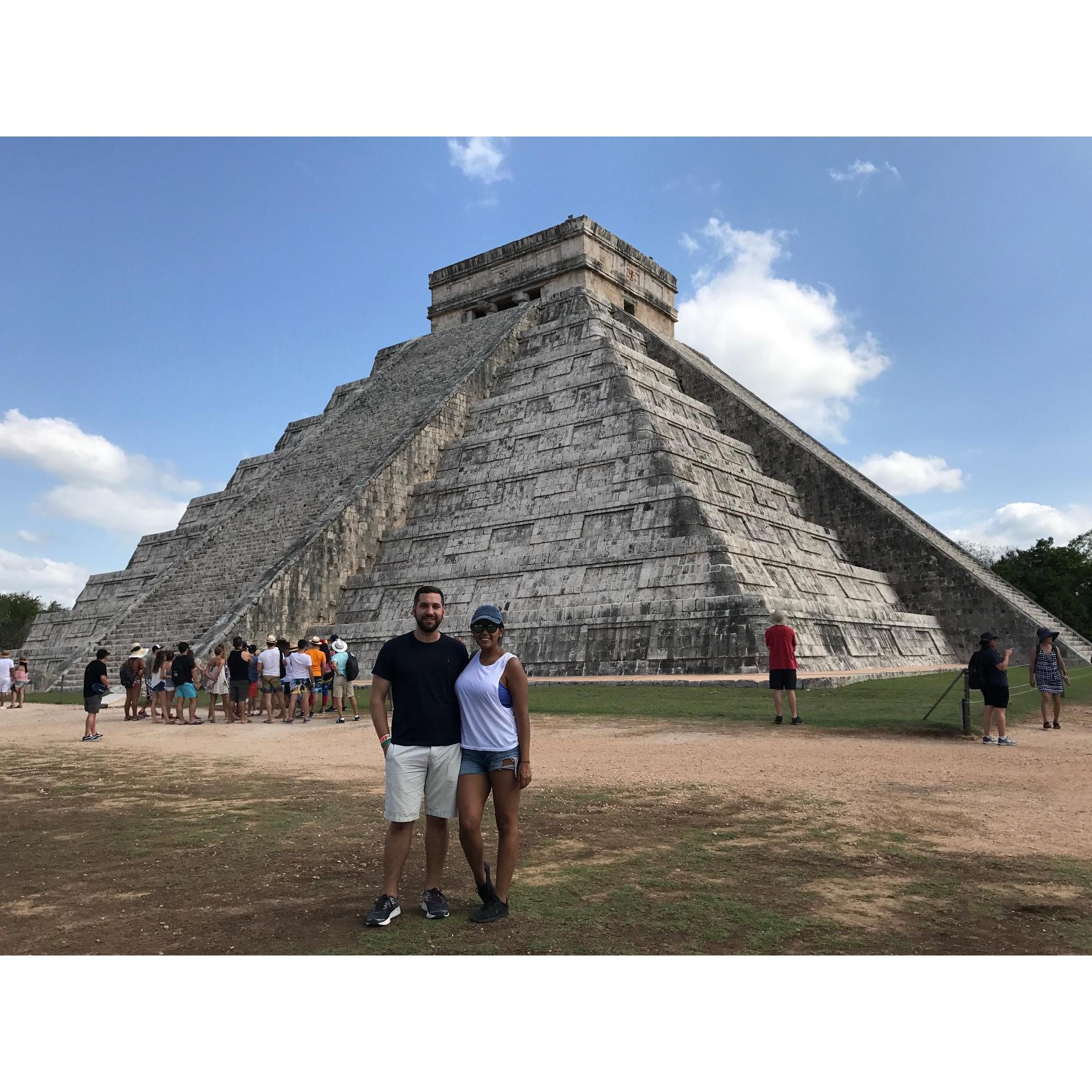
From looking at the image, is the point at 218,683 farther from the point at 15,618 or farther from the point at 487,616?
the point at 15,618

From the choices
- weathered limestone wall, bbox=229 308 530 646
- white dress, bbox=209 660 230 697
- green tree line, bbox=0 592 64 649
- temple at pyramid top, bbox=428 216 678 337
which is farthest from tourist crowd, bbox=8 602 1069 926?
green tree line, bbox=0 592 64 649

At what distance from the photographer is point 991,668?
8.80 meters

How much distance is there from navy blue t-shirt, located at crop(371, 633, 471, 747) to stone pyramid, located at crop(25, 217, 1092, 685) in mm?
10896

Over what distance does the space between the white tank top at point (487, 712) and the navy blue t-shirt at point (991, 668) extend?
6677mm

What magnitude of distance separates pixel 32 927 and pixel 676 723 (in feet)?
24.7

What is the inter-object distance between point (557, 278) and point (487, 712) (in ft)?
A: 83.0

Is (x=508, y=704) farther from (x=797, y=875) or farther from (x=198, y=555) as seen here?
(x=198, y=555)

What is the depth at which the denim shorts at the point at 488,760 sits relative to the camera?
3.86 m

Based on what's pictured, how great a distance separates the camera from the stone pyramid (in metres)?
16.0

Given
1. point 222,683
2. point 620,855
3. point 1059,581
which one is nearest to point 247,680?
point 222,683

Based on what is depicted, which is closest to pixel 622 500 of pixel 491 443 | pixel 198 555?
pixel 491 443

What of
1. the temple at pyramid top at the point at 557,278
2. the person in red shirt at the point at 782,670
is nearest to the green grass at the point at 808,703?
the person in red shirt at the point at 782,670

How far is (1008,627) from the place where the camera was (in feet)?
63.8

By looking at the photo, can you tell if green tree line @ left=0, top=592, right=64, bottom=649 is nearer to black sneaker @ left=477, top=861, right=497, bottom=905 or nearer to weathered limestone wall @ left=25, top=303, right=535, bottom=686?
weathered limestone wall @ left=25, top=303, right=535, bottom=686
